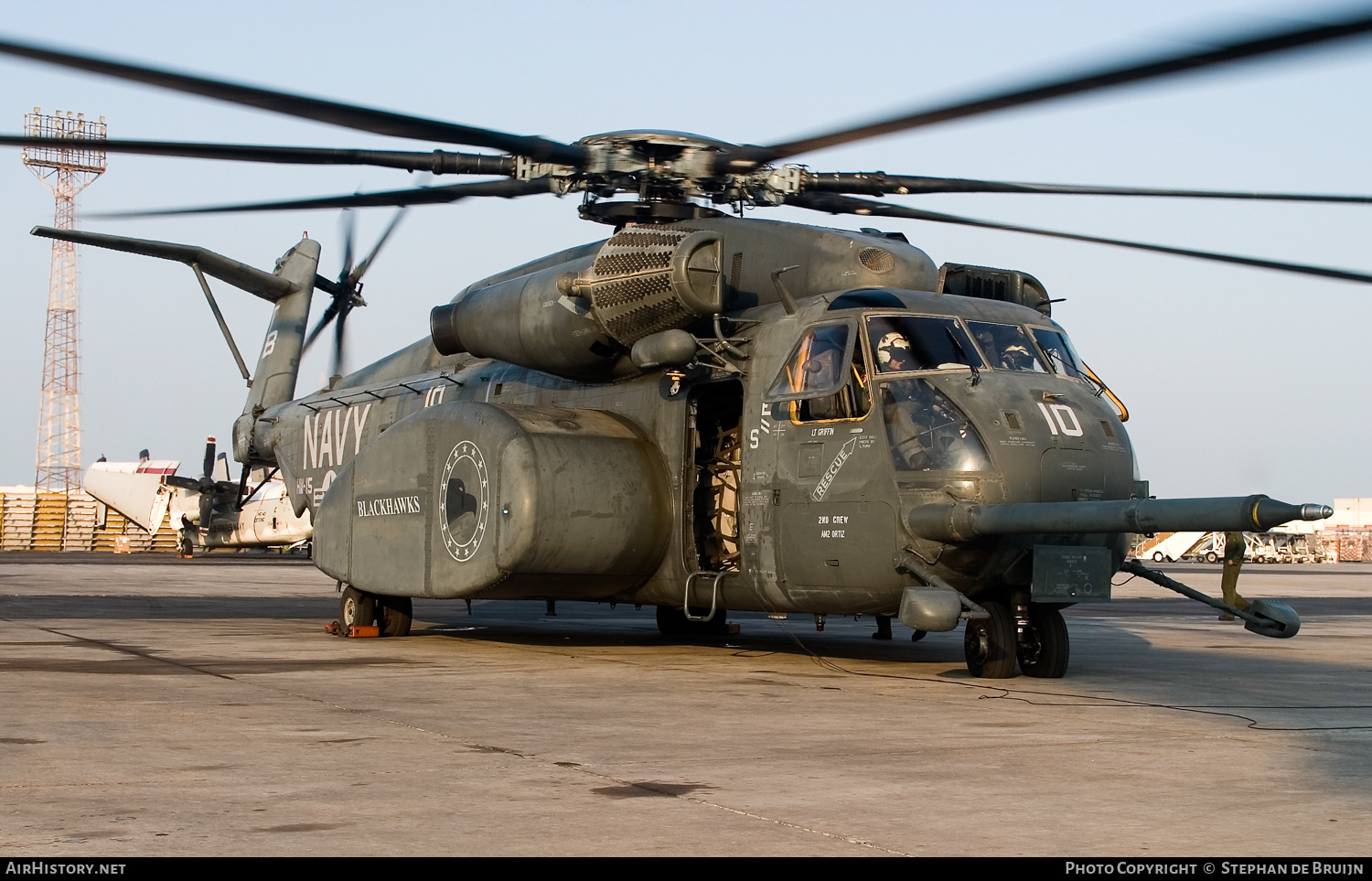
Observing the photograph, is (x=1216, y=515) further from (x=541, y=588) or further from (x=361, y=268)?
(x=361, y=268)

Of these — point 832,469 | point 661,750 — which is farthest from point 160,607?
point 661,750

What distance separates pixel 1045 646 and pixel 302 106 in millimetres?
7262

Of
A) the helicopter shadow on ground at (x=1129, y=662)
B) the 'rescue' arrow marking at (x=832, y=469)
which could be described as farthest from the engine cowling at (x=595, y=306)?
the helicopter shadow on ground at (x=1129, y=662)

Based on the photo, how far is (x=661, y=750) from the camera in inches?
306

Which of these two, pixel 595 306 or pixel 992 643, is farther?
pixel 595 306

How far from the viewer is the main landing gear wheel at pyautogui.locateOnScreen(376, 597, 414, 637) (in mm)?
16438

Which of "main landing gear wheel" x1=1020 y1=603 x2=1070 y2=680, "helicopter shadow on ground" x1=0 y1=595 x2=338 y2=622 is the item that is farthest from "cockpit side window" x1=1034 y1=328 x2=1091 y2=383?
"helicopter shadow on ground" x1=0 y1=595 x2=338 y2=622

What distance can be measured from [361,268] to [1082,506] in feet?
47.0

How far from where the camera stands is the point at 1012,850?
17.2 ft

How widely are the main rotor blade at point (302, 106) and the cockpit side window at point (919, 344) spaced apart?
3.18 metres

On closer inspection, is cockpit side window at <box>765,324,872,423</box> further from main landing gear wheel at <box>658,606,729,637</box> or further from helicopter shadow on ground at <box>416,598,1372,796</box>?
main landing gear wheel at <box>658,606,729,637</box>

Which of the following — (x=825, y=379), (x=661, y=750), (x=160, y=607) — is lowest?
(x=160, y=607)

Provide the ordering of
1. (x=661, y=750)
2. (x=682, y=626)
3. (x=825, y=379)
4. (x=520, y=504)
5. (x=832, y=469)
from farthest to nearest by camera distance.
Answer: (x=682, y=626)
(x=520, y=504)
(x=825, y=379)
(x=832, y=469)
(x=661, y=750)

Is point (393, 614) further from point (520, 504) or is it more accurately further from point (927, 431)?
point (927, 431)
